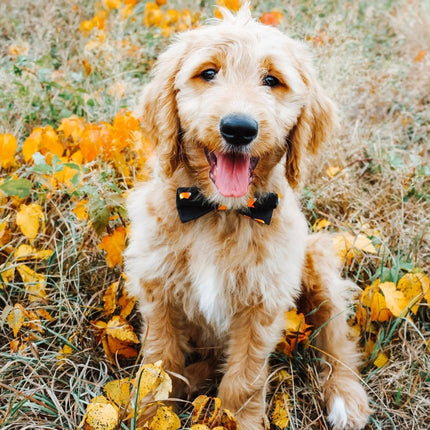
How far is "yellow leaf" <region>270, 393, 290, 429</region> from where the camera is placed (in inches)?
98.5

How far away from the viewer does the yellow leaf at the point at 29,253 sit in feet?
Answer: 9.20

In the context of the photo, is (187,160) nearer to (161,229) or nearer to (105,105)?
(161,229)

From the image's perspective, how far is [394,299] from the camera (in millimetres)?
2738

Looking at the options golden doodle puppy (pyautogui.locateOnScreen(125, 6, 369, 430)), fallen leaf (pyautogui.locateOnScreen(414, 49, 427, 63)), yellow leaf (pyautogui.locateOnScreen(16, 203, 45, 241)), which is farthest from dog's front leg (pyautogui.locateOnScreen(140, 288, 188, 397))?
fallen leaf (pyautogui.locateOnScreen(414, 49, 427, 63))

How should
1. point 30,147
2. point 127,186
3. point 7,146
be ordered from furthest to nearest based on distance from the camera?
point 127,186 → point 30,147 → point 7,146

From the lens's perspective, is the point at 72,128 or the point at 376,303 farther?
the point at 72,128

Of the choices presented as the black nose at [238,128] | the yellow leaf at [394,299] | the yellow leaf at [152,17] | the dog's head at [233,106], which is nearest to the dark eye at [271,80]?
the dog's head at [233,106]

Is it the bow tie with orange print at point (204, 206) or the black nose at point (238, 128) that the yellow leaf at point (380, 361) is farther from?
the black nose at point (238, 128)

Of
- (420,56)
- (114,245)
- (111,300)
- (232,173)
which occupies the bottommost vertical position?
(111,300)

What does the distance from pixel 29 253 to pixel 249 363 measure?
152 centimetres

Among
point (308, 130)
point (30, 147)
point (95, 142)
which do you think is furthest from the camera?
point (95, 142)

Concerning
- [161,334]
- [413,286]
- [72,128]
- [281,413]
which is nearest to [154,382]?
[161,334]

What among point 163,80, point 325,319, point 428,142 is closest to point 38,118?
point 163,80

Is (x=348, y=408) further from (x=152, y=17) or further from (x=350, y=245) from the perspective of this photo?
(x=152, y=17)
